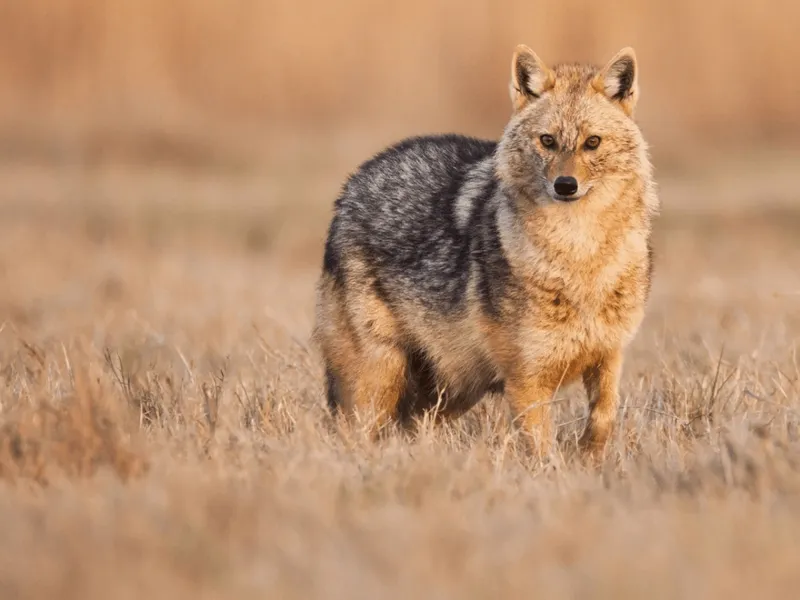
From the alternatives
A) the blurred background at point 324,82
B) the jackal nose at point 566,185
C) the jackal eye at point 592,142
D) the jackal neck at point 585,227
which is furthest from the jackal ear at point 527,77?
the blurred background at point 324,82

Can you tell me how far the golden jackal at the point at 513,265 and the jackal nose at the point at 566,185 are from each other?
0.01m

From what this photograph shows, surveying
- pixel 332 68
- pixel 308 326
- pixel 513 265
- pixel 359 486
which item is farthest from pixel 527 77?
pixel 332 68

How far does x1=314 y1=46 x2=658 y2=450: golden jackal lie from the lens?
596 cm

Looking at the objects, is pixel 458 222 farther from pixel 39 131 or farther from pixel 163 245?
pixel 39 131

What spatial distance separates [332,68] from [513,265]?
22.5 m

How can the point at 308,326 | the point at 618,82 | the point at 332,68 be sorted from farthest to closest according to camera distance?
1. the point at 332,68
2. the point at 308,326
3. the point at 618,82

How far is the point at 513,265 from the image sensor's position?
6.08m

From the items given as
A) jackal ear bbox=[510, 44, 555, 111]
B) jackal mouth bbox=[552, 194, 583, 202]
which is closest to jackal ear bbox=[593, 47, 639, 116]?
jackal ear bbox=[510, 44, 555, 111]

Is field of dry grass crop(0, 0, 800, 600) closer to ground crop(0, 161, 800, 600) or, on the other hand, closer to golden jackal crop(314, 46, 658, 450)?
ground crop(0, 161, 800, 600)

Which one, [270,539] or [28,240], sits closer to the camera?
[270,539]

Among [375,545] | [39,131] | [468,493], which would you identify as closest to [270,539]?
[375,545]

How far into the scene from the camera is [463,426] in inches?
260

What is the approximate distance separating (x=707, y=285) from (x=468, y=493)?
7.65m

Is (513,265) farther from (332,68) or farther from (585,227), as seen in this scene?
(332,68)
